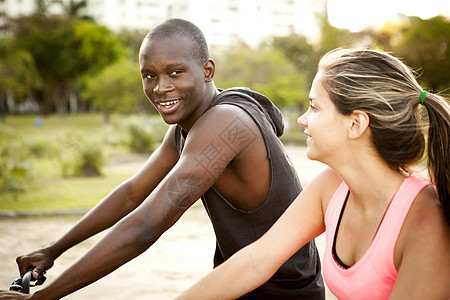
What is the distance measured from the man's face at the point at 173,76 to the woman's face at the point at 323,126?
1.65 feet

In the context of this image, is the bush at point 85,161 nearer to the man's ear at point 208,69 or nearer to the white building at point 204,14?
the man's ear at point 208,69

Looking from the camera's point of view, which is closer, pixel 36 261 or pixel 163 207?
pixel 163 207

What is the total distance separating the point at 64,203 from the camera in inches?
365

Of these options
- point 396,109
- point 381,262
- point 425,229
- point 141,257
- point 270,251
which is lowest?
point 141,257

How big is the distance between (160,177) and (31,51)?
4240 cm

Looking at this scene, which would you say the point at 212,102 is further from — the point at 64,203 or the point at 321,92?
the point at 64,203

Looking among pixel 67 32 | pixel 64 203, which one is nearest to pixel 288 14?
pixel 67 32

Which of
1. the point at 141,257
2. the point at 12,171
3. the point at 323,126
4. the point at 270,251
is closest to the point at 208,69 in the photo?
the point at 323,126

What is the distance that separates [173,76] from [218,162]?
0.39 meters

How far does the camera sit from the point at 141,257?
5852 mm

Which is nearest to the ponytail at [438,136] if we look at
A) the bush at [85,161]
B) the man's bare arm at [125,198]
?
the man's bare arm at [125,198]

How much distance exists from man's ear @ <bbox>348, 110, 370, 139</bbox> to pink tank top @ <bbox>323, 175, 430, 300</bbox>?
0.20 meters

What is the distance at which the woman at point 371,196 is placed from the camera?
1435 millimetres

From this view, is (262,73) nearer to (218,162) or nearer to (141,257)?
(141,257)
